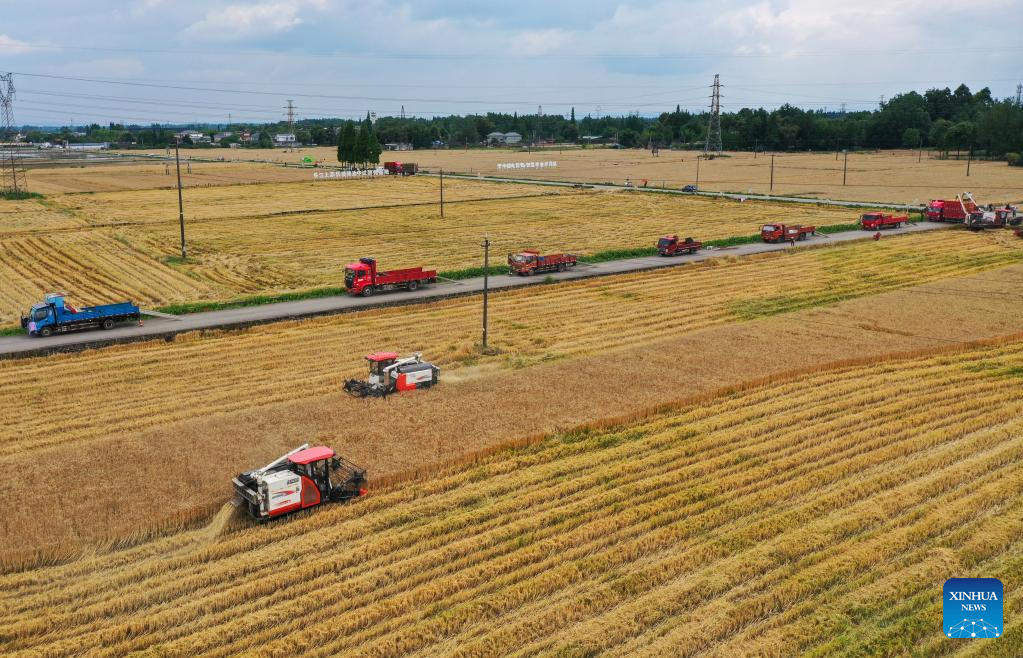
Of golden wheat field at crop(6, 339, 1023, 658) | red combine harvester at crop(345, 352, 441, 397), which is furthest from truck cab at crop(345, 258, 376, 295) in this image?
golden wheat field at crop(6, 339, 1023, 658)

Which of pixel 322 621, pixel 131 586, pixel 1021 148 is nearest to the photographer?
pixel 322 621

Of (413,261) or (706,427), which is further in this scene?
(413,261)

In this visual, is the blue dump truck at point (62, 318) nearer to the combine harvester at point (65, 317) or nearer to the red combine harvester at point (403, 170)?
the combine harvester at point (65, 317)

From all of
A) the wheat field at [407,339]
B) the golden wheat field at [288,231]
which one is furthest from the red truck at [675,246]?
the golden wheat field at [288,231]

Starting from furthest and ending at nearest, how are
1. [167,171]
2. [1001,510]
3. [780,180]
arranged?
1. [167,171]
2. [780,180]
3. [1001,510]

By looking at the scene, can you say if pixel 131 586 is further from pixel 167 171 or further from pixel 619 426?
pixel 167 171

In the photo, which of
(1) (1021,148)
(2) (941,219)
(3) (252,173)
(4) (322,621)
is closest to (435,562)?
(4) (322,621)

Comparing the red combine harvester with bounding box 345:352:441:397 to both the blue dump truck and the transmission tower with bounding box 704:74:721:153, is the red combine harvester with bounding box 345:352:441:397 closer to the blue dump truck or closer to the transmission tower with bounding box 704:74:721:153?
the blue dump truck
